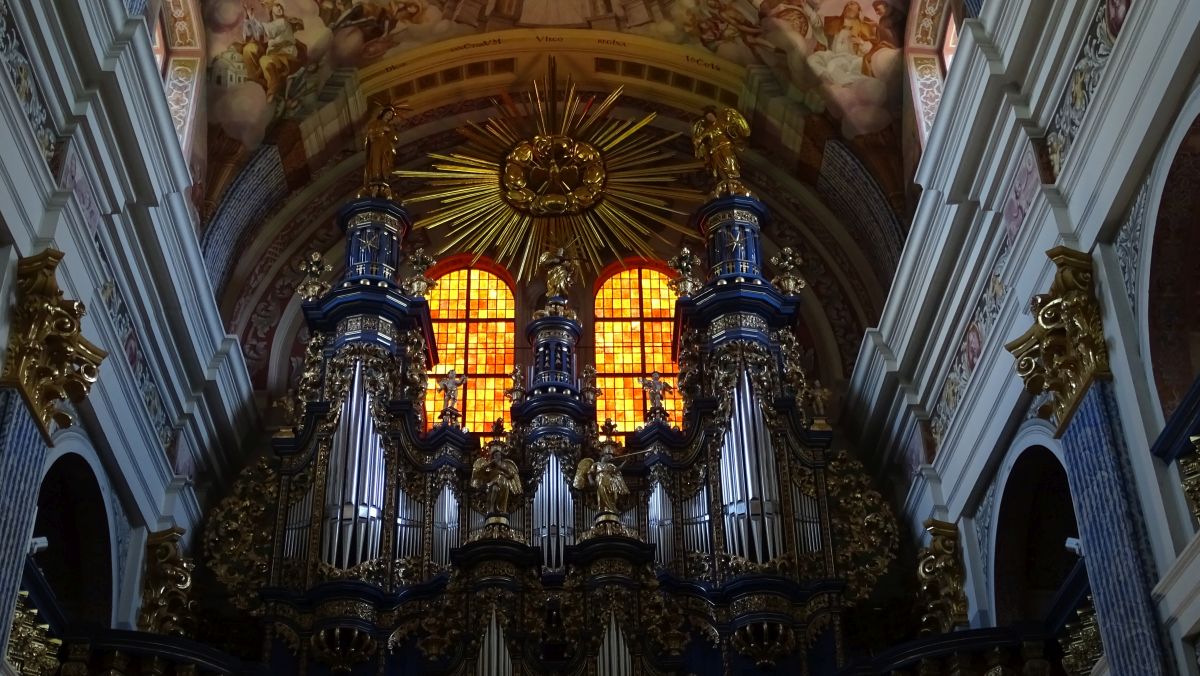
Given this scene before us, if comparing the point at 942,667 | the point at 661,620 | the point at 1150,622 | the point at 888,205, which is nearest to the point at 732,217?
the point at 888,205

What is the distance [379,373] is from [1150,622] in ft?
27.0

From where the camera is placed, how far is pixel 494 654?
1256cm

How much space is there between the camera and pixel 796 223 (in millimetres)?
17578

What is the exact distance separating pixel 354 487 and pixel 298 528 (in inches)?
24.8

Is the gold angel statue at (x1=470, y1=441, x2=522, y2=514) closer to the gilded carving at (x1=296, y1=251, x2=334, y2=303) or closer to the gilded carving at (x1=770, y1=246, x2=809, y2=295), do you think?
the gilded carving at (x1=296, y1=251, x2=334, y2=303)

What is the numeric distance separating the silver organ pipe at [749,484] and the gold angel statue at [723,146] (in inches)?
104

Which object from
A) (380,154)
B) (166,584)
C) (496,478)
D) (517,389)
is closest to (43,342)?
(166,584)

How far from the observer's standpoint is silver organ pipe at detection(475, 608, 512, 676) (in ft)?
40.9

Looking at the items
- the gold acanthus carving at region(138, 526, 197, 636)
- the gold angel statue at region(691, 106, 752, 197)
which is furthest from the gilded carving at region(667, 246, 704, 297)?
the gold acanthus carving at region(138, 526, 197, 636)

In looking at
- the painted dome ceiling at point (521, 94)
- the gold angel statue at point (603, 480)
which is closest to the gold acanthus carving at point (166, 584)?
the painted dome ceiling at point (521, 94)

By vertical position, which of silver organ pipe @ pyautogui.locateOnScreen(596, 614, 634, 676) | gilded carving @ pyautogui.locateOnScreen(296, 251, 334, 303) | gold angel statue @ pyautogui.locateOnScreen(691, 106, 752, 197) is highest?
gold angel statue @ pyautogui.locateOnScreen(691, 106, 752, 197)

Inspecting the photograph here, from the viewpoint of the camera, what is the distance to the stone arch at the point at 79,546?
39.1ft

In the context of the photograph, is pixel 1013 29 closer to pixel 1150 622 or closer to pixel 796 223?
pixel 1150 622

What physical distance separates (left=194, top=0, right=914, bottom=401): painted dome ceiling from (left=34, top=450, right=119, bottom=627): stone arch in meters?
3.88
